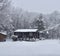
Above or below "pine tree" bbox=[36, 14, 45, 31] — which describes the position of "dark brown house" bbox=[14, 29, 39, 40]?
below

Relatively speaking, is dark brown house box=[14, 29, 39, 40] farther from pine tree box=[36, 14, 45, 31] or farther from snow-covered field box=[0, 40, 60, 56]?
snow-covered field box=[0, 40, 60, 56]

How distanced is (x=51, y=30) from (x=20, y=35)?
29.8 meters

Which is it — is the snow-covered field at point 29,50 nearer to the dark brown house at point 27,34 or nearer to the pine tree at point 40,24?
the dark brown house at point 27,34

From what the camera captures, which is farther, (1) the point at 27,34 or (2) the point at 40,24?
(2) the point at 40,24

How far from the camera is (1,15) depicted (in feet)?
136

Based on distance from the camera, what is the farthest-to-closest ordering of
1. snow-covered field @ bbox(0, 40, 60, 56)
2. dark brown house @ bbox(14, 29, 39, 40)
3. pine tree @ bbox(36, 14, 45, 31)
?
pine tree @ bbox(36, 14, 45, 31)
dark brown house @ bbox(14, 29, 39, 40)
snow-covered field @ bbox(0, 40, 60, 56)

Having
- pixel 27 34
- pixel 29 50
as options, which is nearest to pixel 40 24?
pixel 27 34

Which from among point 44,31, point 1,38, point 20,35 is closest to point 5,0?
point 1,38

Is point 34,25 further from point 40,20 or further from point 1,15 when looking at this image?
point 1,15

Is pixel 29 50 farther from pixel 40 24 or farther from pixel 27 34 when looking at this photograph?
pixel 40 24

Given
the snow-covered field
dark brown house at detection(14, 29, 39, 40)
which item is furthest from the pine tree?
the snow-covered field

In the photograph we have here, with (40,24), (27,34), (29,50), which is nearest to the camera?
(29,50)

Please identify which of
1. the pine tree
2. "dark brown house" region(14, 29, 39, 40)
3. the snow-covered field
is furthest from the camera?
the pine tree

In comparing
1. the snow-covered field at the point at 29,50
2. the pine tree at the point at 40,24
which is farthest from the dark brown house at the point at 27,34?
the snow-covered field at the point at 29,50
